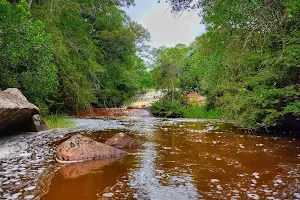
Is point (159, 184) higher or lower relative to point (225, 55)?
lower

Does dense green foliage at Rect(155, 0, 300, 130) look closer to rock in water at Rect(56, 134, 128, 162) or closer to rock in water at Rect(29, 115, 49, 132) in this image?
rock in water at Rect(56, 134, 128, 162)

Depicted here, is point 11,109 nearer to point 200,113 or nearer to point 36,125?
point 36,125

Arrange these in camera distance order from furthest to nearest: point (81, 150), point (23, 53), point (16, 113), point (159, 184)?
point (23, 53) → point (16, 113) → point (81, 150) → point (159, 184)

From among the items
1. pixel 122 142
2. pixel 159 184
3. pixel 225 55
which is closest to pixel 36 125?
pixel 122 142

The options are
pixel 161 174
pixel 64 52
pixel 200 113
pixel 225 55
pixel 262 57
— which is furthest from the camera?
pixel 200 113

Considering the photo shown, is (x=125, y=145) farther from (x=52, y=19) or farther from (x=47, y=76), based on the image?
(x=52, y=19)

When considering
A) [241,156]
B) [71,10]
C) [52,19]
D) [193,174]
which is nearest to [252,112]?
[241,156]

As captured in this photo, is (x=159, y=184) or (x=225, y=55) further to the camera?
(x=225, y=55)

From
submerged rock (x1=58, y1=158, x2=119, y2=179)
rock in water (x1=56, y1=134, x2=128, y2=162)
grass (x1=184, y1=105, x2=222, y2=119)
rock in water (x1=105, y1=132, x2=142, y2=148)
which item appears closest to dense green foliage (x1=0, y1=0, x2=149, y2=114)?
rock in water (x1=105, y1=132, x2=142, y2=148)

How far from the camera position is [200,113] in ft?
71.6

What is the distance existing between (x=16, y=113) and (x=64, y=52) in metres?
6.70

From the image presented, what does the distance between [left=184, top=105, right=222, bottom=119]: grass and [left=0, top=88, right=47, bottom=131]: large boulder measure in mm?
13211

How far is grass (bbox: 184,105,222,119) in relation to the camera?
69.4ft

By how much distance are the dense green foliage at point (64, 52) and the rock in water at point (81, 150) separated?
5.00 metres
